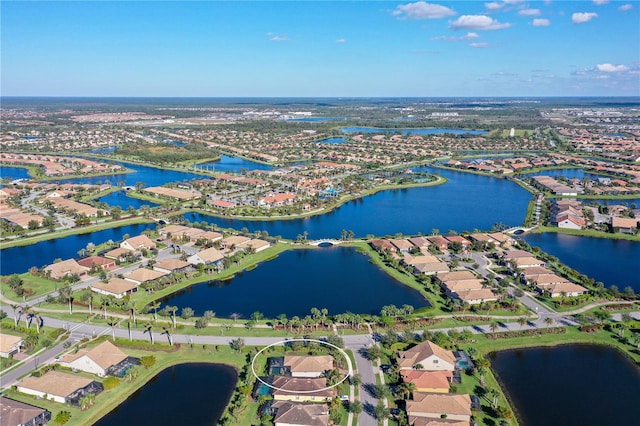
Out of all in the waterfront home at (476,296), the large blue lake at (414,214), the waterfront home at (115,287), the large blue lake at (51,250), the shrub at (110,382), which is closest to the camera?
the shrub at (110,382)

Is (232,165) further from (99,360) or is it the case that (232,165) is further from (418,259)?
(99,360)

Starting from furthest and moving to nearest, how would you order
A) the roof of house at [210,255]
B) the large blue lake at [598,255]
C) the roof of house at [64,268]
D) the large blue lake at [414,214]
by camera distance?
the large blue lake at [414,214]
the roof of house at [210,255]
the large blue lake at [598,255]
the roof of house at [64,268]

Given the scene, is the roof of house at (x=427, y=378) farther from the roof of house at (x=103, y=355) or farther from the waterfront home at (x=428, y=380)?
the roof of house at (x=103, y=355)

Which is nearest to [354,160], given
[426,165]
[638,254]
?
[426,165]

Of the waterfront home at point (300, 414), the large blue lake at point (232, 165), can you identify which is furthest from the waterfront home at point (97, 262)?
the large blue lake at point (232, 165)

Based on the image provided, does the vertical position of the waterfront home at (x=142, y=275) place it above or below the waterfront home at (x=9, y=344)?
above

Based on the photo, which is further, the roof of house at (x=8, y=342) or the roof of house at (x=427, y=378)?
the roof of house at (x=8, y=342)
